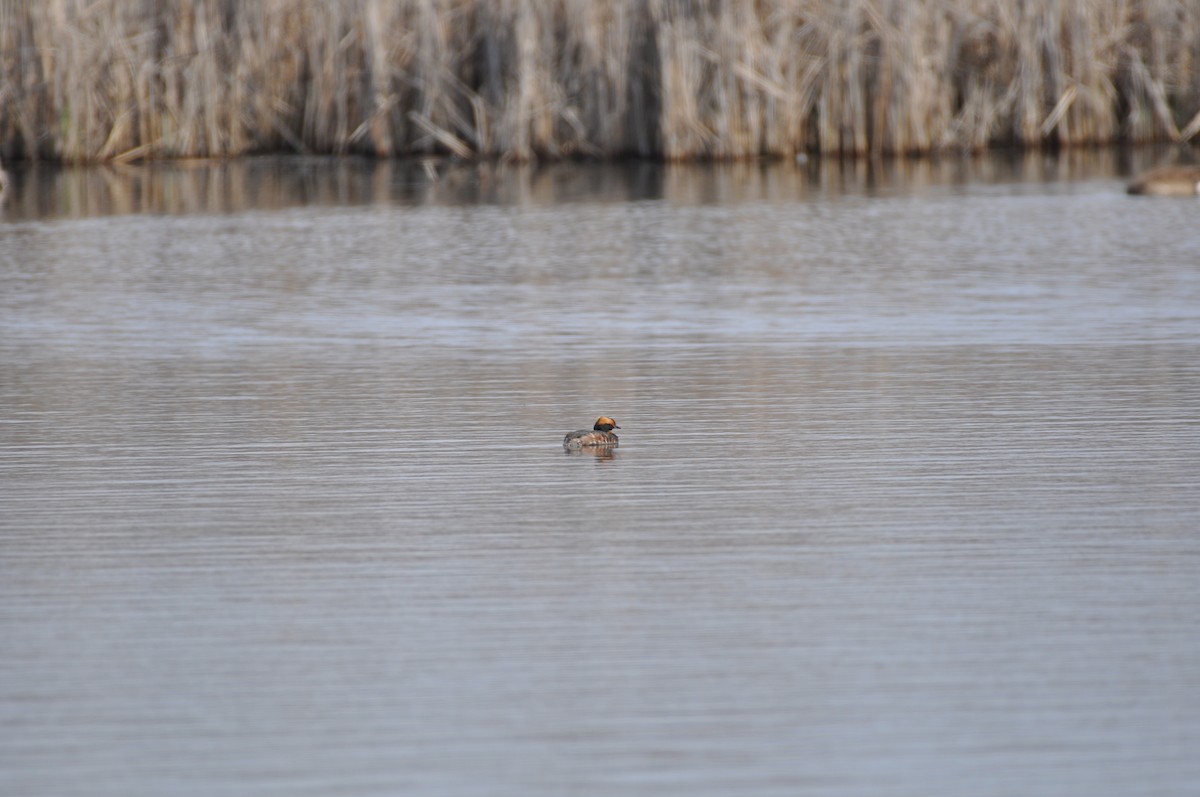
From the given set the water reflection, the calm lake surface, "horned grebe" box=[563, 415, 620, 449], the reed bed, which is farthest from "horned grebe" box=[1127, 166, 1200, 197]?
"horned grebe" box=[563, 415, 620, 449]

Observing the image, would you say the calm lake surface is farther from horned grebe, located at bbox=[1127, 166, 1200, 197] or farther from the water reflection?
the water reflection

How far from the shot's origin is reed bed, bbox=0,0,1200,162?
21.1m

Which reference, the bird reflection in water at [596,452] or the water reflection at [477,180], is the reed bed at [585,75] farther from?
the bird reflection in water at [596,452]

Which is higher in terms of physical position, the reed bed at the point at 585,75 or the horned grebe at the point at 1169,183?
the reed bed at the point at 585,75

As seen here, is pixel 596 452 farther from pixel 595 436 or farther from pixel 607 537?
pixel 607 537

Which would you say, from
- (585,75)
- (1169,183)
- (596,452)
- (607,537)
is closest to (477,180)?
(585,75)

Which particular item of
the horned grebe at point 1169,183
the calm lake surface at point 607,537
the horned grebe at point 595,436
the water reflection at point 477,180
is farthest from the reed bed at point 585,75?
the horned grebe at point 595,436

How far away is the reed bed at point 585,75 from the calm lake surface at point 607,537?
8883 millimetres

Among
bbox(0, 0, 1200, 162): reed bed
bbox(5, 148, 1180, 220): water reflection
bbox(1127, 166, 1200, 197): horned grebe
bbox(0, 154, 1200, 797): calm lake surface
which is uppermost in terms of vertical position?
bbox(0, 0, 1200, 162): reed bed

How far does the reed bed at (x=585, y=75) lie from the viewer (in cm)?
2112

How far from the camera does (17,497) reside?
6469 mm

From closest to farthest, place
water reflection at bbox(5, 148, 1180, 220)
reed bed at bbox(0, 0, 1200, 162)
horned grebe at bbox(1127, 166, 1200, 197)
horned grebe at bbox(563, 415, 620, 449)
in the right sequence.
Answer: horned grebe at bbox(563, 415, 620, 449) → horned grebe at bbox(1127, 166, 1200, 197) → water reflection at bbox(5, 148, 1180, 220) → reed bed at bbox(0, 0, 1200, 162)

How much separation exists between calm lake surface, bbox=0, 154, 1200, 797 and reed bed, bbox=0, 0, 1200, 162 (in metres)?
8.88

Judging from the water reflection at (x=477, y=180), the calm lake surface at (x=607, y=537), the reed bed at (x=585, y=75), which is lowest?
the calm lake surface at (x=607, y=537)
